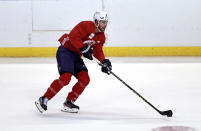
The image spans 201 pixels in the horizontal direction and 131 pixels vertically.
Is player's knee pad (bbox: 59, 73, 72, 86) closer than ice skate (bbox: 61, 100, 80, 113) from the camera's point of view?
Yes

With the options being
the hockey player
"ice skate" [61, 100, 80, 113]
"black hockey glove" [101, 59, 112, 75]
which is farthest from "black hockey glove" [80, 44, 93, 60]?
"ice skate" [61, 100, 80, 113]

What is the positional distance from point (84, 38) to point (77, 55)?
0.61 ft

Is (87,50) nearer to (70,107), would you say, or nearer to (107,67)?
(107,67)

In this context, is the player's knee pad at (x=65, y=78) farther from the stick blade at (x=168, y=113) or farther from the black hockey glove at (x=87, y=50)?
the stick blade at (x=168, y=113)

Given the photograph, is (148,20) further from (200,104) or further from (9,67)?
(200,104)

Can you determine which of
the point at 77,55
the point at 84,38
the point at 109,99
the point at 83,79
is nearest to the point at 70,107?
the point at 83,79

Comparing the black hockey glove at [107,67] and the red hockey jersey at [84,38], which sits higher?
the red hockey jersey at [84,38]

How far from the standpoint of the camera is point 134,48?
9.65 metres

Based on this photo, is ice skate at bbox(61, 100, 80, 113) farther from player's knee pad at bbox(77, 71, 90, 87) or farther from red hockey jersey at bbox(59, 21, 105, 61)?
red hockey jersey at bbox(59, 21, 105, 61)

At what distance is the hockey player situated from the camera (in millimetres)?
3725

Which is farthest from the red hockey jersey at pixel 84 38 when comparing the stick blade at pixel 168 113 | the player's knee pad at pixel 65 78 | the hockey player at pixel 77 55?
the stick blade at pixel 168 113

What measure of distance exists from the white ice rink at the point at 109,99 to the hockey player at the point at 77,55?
16 centimetres

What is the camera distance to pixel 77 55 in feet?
13.0

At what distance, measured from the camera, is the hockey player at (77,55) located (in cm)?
372
